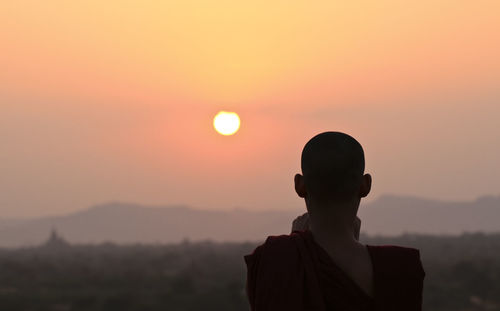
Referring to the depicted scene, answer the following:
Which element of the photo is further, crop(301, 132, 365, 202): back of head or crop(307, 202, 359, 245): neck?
crop(307, 202, 359, 245): neck

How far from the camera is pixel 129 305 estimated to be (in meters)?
37.0

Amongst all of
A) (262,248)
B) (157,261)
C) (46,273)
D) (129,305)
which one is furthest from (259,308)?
(157,261)

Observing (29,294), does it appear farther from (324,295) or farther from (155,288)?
(324,295)

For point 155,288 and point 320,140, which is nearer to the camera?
point 320,140

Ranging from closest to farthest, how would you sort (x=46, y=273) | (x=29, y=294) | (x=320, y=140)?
(x=320, y=140), (x=29, y=294), (x=46, y=273)

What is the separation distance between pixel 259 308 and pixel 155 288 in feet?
132

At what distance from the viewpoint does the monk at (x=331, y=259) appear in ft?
14.6

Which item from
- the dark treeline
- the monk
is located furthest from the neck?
the dark treeline

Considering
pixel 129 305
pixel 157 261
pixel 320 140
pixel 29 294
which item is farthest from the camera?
pixel 157 261

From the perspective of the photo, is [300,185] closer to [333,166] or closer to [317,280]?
[333,166]

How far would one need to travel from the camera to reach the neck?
457 centimetres

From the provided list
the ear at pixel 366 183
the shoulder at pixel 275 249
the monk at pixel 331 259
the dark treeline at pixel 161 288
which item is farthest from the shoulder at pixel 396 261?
the dark treeline at pixel 161 288

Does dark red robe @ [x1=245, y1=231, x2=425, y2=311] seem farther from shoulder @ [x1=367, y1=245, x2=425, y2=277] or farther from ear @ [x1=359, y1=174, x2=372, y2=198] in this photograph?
ear @ [x1=359, y1=174, x2=372, y2=198]

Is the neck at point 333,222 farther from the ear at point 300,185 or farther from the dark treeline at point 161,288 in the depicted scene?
the dark treeline at point 161,288
